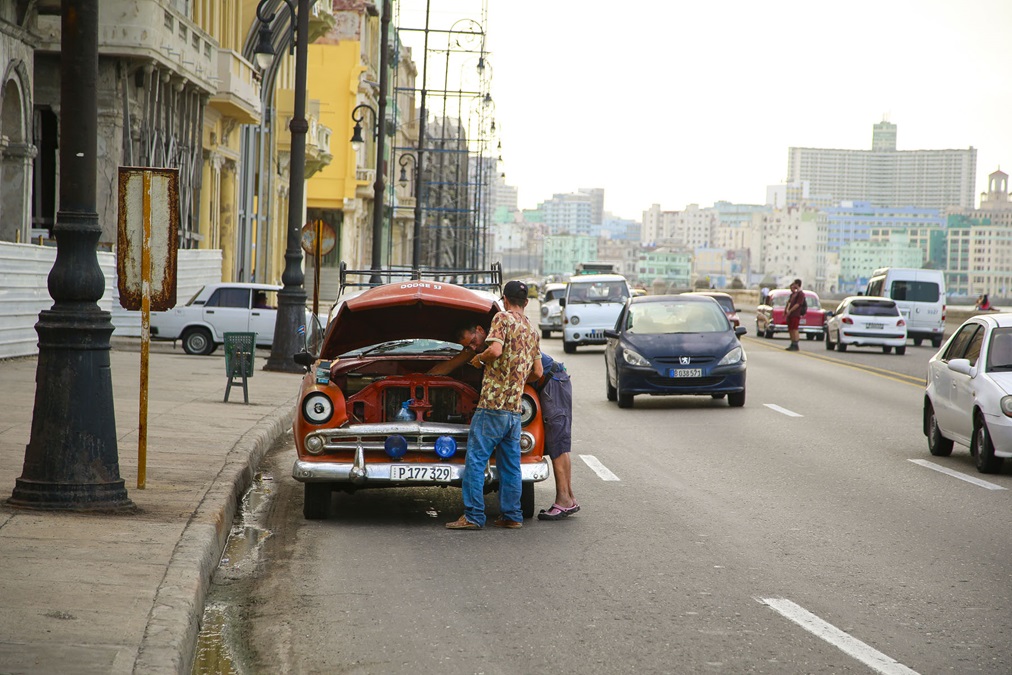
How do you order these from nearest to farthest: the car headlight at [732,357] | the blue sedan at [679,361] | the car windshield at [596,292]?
1. the blue sedan at [679,361]
2. the car headlight at [732,357]
3. the car windshield at [596,292]

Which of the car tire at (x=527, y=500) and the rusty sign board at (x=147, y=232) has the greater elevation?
the rusty sign board at (x=147, y=232)

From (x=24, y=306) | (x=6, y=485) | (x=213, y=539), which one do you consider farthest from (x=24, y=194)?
(x=213, y=539)

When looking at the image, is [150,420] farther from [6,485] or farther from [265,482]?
[6,485]

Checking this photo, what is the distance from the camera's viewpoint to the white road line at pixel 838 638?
251 inches

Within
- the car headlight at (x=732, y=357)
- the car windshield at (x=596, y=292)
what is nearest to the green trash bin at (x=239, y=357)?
the car headlight at (x=732, y=357)

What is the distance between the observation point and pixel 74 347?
363 inches

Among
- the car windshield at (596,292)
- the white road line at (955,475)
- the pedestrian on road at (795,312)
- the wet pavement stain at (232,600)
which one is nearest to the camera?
the wet pavement stain at (232,600)

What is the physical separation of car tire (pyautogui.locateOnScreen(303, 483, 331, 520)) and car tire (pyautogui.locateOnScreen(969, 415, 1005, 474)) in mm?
6269

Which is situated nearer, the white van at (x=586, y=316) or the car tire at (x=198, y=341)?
the car tire at (x=198, y=341)

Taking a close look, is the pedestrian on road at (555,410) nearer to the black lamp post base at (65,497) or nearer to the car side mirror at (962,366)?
the black lamp post base at (65,497)

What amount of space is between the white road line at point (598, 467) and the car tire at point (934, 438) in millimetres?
3487

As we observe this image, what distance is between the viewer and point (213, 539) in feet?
28.8

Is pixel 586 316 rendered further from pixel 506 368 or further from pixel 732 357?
pixel 506 368

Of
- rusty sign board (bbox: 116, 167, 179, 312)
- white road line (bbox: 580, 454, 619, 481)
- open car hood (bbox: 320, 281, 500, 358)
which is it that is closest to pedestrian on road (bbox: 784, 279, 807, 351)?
white road line (bbox: 580, 454, 619, 481)
